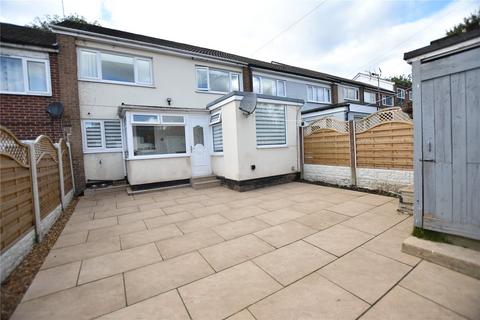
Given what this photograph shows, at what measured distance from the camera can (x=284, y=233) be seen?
3.76 meters

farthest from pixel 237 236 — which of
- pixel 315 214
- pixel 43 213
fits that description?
pixel 43 213

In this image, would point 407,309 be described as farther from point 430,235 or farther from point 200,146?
point 200,146

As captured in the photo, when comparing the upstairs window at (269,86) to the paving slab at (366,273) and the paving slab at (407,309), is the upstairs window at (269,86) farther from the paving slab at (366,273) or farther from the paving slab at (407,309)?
the paving slab at (407,309)

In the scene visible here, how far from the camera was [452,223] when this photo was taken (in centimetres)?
275

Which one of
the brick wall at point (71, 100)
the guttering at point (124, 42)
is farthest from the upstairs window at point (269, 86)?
the brick wall at point (71, 100)

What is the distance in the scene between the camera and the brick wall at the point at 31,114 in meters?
6.95

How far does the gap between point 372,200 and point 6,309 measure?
666 cm

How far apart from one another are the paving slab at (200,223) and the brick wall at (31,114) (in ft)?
21.3

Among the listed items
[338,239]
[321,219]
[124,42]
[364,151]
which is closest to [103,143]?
[124,42]

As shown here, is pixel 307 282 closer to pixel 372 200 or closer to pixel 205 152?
pixel 372 200

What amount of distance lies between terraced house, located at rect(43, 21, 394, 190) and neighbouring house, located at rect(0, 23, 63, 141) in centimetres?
54

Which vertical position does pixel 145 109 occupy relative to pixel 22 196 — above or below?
above

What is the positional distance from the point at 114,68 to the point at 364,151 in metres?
9.64

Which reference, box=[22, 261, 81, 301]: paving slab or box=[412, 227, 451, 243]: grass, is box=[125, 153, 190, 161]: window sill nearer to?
box=[22, 261, 81, 301]: paving slab
